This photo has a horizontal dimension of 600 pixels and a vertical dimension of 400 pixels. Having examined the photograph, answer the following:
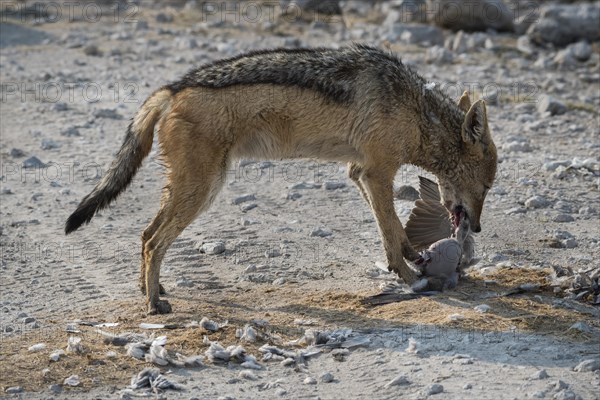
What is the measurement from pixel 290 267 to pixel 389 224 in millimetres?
927

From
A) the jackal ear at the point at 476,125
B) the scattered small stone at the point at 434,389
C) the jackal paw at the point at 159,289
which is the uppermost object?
the jackal ear at the point at 476,125

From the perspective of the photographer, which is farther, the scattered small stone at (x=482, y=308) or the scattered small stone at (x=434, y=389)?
the scattered small stone at (x=482, y=308)

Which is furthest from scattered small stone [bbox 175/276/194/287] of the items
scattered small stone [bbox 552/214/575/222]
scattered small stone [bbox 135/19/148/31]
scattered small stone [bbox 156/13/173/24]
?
scattered small stone [bbox 156/13/173/24]

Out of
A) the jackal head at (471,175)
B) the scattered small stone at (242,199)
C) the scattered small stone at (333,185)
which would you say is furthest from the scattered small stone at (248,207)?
the jackal head at (471,175)

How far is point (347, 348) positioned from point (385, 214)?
1577mm

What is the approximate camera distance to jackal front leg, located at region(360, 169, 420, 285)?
8055mm

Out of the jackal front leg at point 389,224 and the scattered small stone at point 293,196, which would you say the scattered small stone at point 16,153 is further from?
the jackal front leg at point 389,224

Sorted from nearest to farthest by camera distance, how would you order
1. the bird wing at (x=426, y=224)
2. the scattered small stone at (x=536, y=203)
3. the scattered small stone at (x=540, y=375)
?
the scattered small stone at (x=540, y=375) < the bird wing at (x=426, y=224) < the scattered small stone at (x=536, y=203)

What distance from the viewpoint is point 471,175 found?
27.3ft

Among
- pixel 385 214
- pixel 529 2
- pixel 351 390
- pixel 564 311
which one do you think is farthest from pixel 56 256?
pixel 529 2

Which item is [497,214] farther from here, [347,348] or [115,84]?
[115,84]

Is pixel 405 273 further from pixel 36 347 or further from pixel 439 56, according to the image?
pixel 439 56

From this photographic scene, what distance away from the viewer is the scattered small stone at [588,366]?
6312 millimetres

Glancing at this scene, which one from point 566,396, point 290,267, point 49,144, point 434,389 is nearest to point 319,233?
point 290,267
